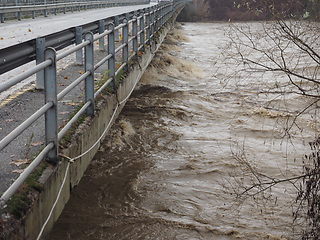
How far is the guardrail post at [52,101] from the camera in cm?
442

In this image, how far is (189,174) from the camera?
7883 mm

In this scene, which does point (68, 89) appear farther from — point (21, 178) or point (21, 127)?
point (21, 178)

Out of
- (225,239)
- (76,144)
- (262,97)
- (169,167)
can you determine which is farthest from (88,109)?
(262,97)

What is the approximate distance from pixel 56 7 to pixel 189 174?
2237 cm

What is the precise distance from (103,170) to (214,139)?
315 cm

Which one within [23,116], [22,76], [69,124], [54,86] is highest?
[22,76]

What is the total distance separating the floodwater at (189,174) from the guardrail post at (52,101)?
3.42ft

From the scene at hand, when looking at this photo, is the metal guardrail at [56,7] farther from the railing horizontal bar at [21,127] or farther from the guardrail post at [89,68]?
the railing horizontal bar at [21,127]

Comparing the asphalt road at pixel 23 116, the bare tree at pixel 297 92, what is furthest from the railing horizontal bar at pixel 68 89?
the bare tree at pixel 297 92

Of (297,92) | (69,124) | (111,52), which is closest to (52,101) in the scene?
(69,124)

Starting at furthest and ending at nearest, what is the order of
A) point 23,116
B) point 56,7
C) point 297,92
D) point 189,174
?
point 56,7 < point 189,174 < point 297,92 < point 23,116

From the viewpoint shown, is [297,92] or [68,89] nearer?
[68,89]

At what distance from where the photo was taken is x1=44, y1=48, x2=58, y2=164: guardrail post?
14.5 ft

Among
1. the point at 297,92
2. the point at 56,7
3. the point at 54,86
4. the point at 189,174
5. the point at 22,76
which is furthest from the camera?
the point at 56,7
